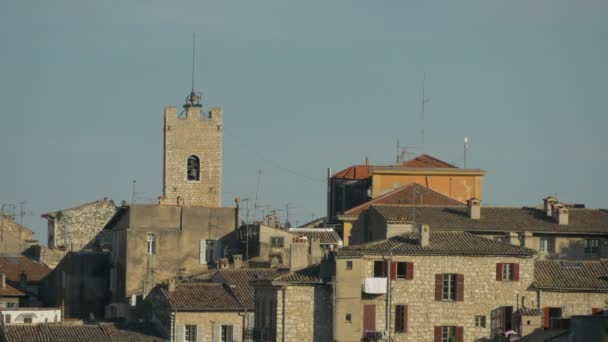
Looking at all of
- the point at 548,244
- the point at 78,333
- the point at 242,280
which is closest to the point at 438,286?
the point at 242,280

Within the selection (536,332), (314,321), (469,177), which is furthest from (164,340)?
(469,177)

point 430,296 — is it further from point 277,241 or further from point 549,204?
point 277,241

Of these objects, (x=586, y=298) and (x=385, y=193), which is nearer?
(x=586, y=298)

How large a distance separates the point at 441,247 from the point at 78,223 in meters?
54.8

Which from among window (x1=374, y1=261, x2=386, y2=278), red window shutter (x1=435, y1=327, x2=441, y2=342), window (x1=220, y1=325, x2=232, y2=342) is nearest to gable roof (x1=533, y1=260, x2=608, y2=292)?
red window shutter (x1=435, y1=327, x2=441, y2=342)

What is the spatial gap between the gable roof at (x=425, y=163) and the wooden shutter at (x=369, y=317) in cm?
4490

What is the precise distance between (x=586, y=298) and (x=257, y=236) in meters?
29.6

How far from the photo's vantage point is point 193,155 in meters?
130

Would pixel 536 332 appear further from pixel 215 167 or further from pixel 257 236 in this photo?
pixel 215 167

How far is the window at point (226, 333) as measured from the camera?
10188 centimetres

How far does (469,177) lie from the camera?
12988cm

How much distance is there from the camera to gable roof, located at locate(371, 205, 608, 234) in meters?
106

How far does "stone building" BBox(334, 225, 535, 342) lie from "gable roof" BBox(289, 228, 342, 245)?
26.6 meters

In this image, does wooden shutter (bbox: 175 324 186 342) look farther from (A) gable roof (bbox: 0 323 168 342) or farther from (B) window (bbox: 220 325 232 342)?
(B) window (bbox: 220 325 232 342)
